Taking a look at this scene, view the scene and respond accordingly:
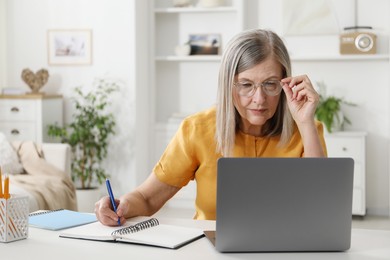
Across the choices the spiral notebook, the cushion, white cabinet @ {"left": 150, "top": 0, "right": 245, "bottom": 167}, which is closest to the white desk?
the spiral notebook

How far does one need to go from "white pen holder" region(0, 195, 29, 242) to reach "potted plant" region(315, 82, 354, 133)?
3849 millimetres

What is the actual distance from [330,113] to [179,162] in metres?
3.35

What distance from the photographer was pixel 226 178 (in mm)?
1598

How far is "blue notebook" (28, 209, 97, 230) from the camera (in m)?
1.93

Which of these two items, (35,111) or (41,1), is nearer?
(35,111)

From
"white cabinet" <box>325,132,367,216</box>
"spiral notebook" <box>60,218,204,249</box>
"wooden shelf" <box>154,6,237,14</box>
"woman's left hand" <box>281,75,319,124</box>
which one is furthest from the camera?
"wooden shelf" <box>154,6,237,14</box>

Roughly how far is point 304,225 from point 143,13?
444 cm

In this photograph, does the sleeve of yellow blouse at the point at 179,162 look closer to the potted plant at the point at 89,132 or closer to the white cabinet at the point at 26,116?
the potted plant at the point at 89,132

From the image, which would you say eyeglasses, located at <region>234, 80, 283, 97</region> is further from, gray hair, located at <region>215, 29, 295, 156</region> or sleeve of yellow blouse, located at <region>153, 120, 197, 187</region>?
sleeve of yellow blouse, located at <region>153, 120, 197, 187</region>

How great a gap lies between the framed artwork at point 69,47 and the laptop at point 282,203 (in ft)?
14.8

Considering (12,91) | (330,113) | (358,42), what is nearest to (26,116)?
(12,91)

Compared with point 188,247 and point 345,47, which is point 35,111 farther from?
point 188,247

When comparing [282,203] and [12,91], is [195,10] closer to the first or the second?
[12,91]

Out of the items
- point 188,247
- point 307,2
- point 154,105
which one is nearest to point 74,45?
point 154,105
